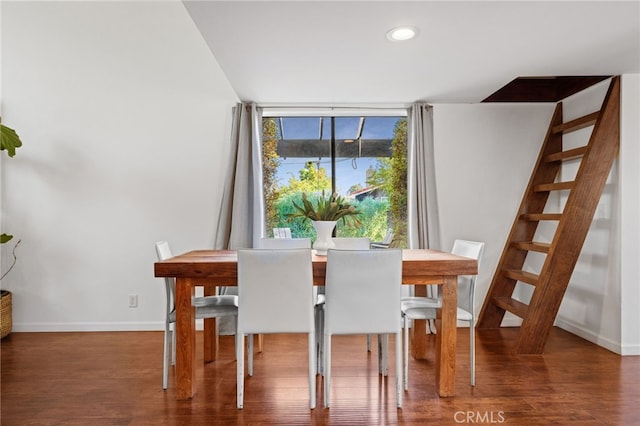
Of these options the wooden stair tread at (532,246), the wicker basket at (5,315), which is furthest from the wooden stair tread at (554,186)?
the wicker basket at (5,315)

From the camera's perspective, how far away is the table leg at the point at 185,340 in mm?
2410

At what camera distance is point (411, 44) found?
254 centimetres

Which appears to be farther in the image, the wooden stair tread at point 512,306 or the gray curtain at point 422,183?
the gray curtain at point 422,183

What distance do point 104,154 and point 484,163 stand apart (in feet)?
12.2

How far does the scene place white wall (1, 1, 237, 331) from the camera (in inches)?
150

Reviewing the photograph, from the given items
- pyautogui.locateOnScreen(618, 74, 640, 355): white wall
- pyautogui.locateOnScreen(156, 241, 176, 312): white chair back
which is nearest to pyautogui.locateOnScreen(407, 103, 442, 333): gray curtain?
pyautogui.locateOnScreen(618, 74, 640, 355): white wall

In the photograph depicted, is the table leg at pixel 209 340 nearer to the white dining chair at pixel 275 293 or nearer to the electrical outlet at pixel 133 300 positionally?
the white dining chair at pixel 275 293

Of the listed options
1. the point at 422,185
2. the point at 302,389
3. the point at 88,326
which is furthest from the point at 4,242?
the point at 422,185

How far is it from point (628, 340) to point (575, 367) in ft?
2.15

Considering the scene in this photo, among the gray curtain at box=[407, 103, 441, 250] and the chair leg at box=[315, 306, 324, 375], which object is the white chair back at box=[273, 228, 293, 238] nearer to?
the gray curtain at box=[407, 103, 441, 250]

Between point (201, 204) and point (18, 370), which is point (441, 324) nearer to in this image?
point (201, 204)

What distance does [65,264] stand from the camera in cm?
386

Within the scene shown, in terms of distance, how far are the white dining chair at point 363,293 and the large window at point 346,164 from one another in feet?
6.06

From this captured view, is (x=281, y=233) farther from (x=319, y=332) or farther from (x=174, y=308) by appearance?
(x=174, y=308)
